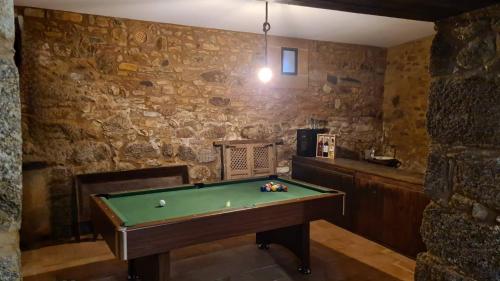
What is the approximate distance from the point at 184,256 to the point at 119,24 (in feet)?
8.64

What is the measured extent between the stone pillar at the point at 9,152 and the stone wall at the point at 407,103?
4913 millimetres

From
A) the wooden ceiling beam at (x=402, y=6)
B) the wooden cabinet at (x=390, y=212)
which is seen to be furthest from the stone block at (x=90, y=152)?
the wooden ceiling beam at (x=402, y=6)

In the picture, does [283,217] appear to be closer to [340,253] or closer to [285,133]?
[340,253]

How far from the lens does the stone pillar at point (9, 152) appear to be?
0.75 m

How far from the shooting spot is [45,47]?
143 inches

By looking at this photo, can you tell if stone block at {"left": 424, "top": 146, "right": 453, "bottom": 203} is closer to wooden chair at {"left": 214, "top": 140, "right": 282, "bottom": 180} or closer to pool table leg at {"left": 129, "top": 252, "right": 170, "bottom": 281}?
pool table leg at {"left": 129, "top": 252, "right": 170, "bottom": 281}

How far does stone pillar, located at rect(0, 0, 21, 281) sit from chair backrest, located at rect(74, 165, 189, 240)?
3225 mm

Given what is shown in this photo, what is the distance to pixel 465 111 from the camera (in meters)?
1.39

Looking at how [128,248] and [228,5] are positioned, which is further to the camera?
[228,5]

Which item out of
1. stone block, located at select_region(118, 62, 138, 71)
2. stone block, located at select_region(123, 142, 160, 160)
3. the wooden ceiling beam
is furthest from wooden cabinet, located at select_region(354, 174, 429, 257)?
stone block, located at select_region(118, 62, 138, 71)

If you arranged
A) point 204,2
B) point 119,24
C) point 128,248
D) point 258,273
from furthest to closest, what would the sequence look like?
point 119,24
point 204,2
point 258,273
point 128,248

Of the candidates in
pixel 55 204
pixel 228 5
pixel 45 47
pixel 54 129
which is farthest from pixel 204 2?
pixel 55 204

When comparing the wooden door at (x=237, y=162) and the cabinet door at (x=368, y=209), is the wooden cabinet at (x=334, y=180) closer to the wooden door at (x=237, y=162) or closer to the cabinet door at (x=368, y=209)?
the cabinet door at (x=368, y=209)

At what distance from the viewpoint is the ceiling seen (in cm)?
340
